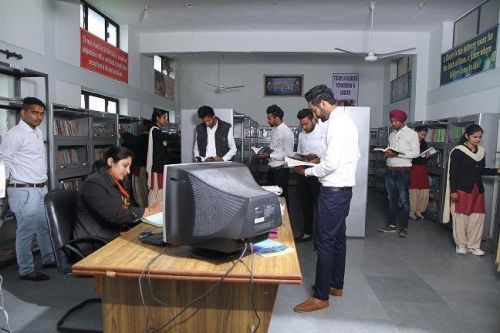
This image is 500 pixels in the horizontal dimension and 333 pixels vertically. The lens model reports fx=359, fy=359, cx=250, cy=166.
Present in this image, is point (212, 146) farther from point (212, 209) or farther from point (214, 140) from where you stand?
point (212, 209)

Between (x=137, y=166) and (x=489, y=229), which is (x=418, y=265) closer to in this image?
(x=489, y=229)

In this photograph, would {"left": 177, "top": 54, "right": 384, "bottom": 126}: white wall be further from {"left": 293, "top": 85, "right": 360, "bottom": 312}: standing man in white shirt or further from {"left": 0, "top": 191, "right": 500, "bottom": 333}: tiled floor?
{"left": 293, "top": 85, "right": 360, "bottom": 312}: standing man in white shirt

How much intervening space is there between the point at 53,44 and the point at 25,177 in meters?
2.50

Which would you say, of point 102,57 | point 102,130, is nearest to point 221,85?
point 102,57

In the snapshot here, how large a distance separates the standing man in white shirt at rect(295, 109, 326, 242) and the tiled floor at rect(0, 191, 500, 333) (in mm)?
437

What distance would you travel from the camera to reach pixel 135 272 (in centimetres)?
141

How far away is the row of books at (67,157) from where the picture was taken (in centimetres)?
403

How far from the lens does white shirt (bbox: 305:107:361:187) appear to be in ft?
8.01

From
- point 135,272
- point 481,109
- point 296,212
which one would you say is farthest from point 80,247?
point 481,109

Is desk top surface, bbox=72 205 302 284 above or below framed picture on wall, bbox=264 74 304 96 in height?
below

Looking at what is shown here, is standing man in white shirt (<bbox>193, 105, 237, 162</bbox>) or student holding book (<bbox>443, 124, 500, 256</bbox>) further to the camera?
standing man in white shirt (<bbox>193, 105, 237, 162</bbox>)

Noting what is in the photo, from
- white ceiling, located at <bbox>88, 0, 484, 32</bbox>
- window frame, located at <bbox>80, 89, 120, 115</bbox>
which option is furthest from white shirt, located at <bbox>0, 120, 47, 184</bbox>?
white ceiling, located at <bbox>88, 0, 484, 32</bbox>

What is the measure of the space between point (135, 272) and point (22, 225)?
2.17 metres

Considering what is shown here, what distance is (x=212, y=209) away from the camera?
4.38ft
